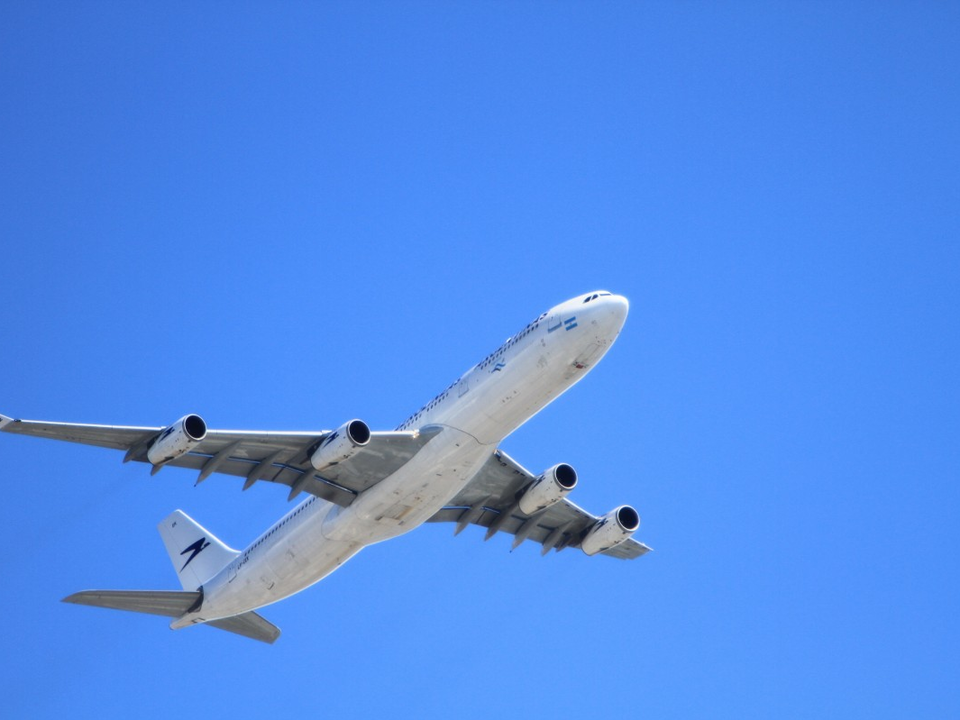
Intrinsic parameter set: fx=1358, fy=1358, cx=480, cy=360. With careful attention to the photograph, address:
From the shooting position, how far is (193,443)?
40156 millimetres

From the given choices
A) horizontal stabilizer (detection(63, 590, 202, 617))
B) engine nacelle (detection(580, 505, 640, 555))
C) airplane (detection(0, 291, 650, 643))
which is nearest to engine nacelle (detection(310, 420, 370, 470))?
airplane (detection(0, 291, 650, 643))

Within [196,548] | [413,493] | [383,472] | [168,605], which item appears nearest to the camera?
[413,493]

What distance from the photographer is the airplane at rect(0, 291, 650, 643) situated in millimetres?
41469

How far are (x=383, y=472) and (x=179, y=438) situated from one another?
294 inches

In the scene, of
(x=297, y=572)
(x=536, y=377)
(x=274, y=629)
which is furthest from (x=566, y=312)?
(x=274, y=629)

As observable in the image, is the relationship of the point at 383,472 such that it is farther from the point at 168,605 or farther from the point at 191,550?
the point at 191,550

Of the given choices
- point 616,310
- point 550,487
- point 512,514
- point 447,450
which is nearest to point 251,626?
point 512,514

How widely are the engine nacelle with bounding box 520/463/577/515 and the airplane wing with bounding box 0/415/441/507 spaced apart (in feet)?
22.1

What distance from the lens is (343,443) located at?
42.3 meters

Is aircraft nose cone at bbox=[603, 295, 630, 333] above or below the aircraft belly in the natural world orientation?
above

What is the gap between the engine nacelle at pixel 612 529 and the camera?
169 feet

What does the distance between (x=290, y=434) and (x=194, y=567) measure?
12927 mm

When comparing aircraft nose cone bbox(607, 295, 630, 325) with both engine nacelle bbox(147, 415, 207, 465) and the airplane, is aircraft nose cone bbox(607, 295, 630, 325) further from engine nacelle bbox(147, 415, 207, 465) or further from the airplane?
engine nacelle bbox(147, 415, 207, 465)

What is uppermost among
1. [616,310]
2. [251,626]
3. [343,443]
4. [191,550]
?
[616,310]
